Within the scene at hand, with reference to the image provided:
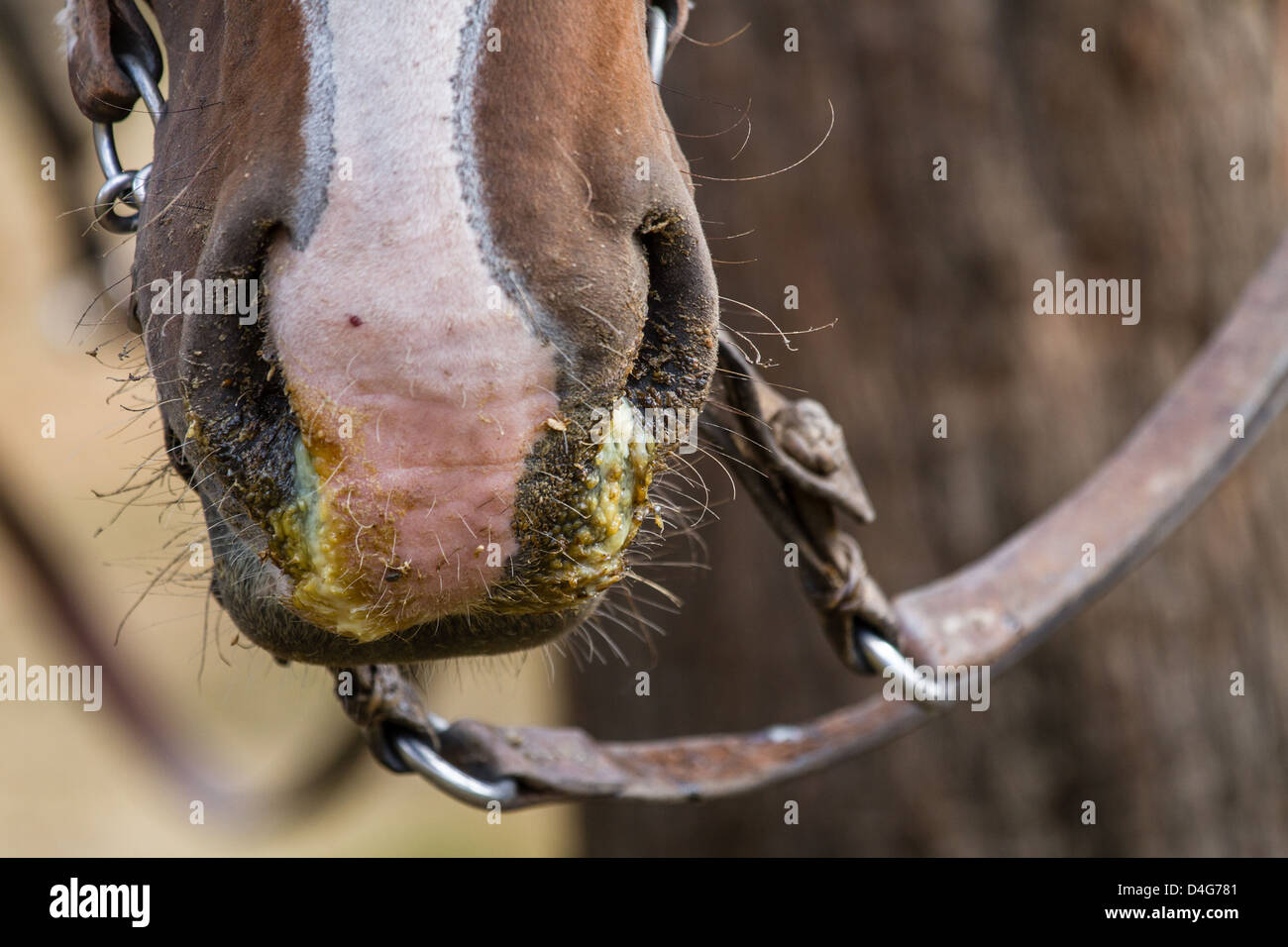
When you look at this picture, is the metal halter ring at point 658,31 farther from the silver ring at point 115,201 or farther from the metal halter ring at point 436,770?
the metal halter ring at point 436,770

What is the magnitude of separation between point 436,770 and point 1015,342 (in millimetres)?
1117

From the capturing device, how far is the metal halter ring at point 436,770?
0.83 m

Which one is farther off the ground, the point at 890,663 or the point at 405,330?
the point at 405,330

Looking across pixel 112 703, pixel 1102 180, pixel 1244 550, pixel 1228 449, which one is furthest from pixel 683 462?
pixel 112 703

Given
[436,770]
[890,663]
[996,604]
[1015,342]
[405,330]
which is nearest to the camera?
[405,330]

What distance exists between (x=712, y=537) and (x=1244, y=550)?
0.80m

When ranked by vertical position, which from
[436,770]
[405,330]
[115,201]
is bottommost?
[436,770]

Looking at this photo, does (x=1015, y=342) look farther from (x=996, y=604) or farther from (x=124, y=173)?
(x=124, y=173)

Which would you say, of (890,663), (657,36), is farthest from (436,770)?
(657,36)

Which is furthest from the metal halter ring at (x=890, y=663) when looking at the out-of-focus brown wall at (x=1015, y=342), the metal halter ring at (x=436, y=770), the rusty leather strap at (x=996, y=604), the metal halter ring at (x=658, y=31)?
the out-of-focus brown wall at (x=1015, y=342)

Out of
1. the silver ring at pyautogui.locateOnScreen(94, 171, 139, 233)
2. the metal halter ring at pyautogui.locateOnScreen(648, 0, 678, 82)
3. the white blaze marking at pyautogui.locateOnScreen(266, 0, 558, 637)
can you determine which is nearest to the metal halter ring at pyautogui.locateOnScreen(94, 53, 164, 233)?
the silver ring at pyautogui.locateOnScreen(94, 171, 139, 233)

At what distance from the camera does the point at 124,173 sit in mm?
702

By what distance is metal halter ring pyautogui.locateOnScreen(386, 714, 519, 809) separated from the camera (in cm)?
83
